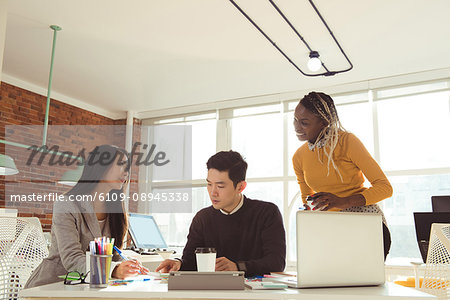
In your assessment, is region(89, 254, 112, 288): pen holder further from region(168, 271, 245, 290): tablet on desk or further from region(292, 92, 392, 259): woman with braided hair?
region(292, 92, 392, 259): woman with braided hair

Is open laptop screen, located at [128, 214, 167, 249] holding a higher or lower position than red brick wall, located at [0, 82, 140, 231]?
lower

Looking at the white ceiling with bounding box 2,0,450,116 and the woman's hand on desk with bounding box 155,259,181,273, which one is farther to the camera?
the white ceiling with bounding box 2,0,450,116

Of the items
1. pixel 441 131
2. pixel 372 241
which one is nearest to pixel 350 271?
pixel 372 241

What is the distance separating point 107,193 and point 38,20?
2438 mm

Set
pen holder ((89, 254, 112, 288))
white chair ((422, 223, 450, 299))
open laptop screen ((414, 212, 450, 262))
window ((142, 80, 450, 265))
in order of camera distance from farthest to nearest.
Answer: window ((142, 80, 450, 265)) → open laptop screen ((414, 212, 450, 262)) → white chair ((422, 223, 450, 299)) → pen holder ((89, 254, 112, 288))

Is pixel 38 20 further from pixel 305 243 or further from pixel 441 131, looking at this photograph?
pixel 441 131

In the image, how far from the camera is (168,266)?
5.30ft

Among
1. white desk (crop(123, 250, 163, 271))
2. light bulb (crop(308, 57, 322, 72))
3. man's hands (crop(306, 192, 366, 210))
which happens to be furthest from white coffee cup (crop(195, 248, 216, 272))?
light bulb (crop(308, 57, 322, 72))

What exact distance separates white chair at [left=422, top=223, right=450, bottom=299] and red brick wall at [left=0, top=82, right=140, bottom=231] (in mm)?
4251

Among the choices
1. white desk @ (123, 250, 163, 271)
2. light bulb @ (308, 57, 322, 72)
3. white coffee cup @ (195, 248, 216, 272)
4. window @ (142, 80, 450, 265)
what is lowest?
white desk @ (123, 250, 163, 271)

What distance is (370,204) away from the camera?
170 centimetres

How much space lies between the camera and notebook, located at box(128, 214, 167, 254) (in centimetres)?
412

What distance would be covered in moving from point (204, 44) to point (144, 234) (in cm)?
192

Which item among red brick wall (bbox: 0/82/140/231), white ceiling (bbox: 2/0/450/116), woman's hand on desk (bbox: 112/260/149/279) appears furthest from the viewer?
red brick wall (bbox: 0/82/140/231)
